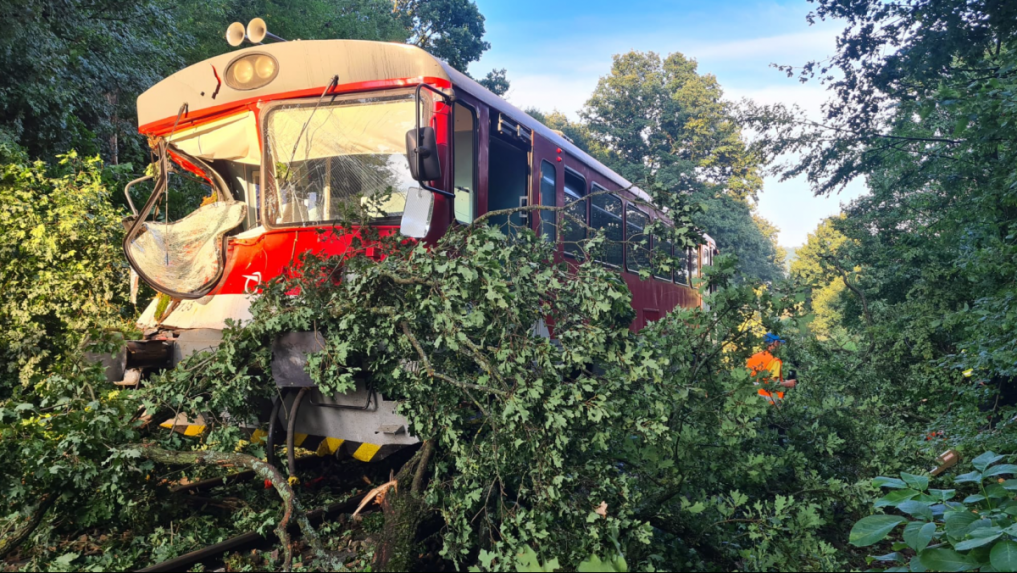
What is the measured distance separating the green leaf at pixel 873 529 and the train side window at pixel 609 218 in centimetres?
542

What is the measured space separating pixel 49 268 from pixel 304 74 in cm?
451

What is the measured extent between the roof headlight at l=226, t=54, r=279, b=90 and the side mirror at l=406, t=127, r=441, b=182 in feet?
5.31

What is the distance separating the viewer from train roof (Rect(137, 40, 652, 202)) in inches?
212

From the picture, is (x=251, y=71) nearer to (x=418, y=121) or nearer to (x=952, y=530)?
(x=418, y=121)

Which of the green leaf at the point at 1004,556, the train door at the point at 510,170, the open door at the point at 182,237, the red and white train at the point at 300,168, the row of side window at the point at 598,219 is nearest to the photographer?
the green leaf at the point at 1004,556

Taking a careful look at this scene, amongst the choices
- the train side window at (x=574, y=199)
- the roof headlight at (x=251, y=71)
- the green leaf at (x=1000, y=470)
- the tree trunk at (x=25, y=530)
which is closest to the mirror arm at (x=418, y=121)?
the roof headlight at (x=251, y=71)

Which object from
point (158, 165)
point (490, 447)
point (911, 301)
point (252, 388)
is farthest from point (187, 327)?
point (911, 301)

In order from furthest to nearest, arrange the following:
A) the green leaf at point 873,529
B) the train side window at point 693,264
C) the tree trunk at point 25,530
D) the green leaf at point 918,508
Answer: the train side window at point 693,264
the tree trunk at point 25,530
the green leaf at point 918,508
the green leaf at point 873,529

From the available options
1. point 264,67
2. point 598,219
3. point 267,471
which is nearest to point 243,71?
→ point 264,67

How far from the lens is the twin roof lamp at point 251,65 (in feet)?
18.7

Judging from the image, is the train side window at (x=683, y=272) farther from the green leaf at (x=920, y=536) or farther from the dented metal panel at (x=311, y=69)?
the green leaf at (x=920, y=536)

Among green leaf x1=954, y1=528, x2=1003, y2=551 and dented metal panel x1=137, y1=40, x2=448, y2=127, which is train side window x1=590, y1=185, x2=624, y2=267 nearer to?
dented metal panel x1=137, y1=40, x2=448, y2=127

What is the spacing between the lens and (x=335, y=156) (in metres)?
5.55

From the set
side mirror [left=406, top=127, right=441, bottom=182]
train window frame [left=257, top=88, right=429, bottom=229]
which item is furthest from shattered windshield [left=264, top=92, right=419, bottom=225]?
side mirror [left=406, top=127, right=441, bottom=182]
